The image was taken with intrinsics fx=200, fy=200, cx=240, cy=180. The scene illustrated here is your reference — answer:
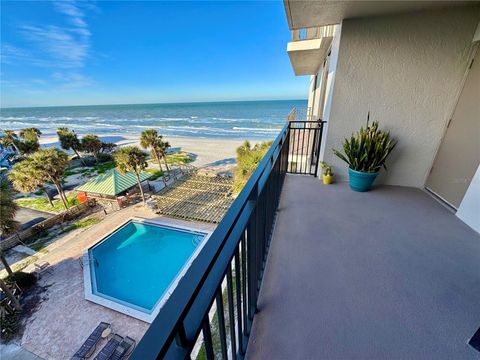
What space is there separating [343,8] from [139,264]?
8677 mm

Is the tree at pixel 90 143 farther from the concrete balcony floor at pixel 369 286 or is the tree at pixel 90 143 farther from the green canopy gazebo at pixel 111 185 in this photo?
the concrete balcony floor at pixel 369 286

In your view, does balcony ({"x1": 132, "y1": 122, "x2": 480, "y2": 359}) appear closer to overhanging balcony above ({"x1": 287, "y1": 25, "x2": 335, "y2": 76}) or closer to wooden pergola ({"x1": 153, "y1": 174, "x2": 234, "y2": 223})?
overhanging balcony above ({"x1": 287, "y1": 25, "x2": 335, "y2": 76})

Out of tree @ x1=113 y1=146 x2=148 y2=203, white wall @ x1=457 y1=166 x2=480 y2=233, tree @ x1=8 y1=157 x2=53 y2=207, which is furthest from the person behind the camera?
tree @ x1=113 y1=146 x2=148 y2=203

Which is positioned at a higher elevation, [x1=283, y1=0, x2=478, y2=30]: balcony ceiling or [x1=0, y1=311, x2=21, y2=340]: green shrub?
[x1=283, y1=0, x2=478, y2=30]: balcony ceiling

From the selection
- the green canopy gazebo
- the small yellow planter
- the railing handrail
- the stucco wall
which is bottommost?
the green canopy gazebo

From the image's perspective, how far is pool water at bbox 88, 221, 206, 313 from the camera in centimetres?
622

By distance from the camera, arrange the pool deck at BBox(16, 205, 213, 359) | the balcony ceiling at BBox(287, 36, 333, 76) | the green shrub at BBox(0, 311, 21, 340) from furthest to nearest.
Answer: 1. the green shrub at BBox(0, 311, 21, 340)
2. the pool deck at BBox(16, 205, 213, 359)
3. the balcony ceiling at BBox(287, 36, 333, 76)

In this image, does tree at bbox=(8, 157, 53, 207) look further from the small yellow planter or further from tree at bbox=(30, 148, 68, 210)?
the small yellow planter

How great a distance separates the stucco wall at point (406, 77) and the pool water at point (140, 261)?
261 inches

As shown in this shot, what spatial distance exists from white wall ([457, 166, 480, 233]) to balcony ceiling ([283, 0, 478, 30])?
1.98m

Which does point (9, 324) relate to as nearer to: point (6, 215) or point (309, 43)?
point (6, 215)

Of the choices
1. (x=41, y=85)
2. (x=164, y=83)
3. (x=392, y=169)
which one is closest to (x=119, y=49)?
(x=164, y=83)

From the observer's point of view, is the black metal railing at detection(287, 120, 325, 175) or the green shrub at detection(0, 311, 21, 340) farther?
the green shrub at detection(0, 311, 21, 340)

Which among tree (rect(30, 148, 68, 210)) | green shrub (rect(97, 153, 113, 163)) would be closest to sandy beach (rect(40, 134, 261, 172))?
green shrub (rect(97, 153, 113, 163))
